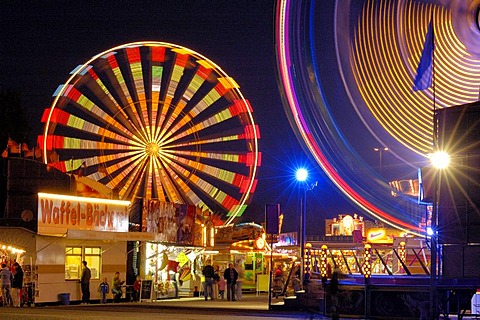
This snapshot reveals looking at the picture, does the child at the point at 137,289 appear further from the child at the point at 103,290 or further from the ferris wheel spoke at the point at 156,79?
the ferris wheel spoke at the point at 156,79

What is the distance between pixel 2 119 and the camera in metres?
80.2

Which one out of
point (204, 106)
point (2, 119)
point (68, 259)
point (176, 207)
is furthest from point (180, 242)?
point (2, 119)

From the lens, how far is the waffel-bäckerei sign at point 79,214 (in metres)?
33.4

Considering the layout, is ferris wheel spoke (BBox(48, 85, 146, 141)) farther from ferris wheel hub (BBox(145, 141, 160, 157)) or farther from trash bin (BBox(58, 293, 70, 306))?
trash bin (BBox(58, 293, 70, 306))

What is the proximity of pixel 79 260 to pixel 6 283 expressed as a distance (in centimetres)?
455

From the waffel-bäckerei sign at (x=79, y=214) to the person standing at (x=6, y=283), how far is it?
1823mm

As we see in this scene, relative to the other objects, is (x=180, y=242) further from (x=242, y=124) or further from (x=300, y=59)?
(x=300, y=59)

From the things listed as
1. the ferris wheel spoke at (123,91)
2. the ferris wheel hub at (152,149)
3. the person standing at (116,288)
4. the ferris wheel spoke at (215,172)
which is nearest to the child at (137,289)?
the person standing at (116,288)

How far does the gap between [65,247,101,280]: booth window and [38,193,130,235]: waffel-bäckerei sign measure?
0.98 m

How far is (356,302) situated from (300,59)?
39.8 feet

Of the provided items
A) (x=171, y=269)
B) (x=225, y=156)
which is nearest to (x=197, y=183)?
(x=225, y=156)

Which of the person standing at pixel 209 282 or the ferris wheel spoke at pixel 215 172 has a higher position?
the ferris wheel spoke at pixel 215 172

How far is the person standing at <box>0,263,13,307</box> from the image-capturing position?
3173cm

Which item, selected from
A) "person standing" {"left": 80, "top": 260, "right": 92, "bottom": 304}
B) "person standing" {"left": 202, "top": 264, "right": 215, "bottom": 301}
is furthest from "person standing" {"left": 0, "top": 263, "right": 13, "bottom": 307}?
"person standing" {"left": 202, "top": 264, "right": 215, "bottom": 301}
